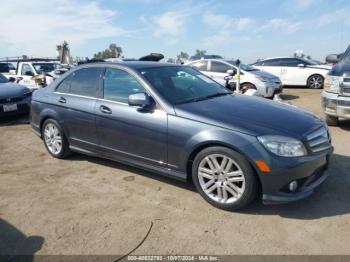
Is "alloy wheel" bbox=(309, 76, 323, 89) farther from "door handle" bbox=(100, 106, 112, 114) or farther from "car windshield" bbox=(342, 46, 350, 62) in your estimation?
"door handle" bbox=(100, 106, 112, 114)

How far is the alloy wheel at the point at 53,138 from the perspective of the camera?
5414 mm

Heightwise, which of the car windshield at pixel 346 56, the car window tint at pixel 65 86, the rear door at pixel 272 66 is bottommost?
the car window tint at pixel 65 86

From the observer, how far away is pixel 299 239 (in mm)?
3109

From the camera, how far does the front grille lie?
3.57 m

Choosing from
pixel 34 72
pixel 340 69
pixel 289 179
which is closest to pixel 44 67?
pixel 34 72

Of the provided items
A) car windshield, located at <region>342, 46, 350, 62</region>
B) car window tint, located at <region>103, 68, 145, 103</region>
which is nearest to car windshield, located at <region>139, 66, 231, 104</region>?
car window tint, located at <region>103, 68, 145, 103</region>

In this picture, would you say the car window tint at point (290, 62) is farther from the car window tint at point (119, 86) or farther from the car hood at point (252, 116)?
the car window tint at point (119, 86)

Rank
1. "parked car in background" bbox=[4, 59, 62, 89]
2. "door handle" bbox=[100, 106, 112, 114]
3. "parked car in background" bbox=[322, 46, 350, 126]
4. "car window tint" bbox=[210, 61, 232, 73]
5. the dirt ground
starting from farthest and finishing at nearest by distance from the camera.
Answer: "parked car in background" bbox=[4, 59, 62, 89], "car window tint" bbox=[210, 61, 232, 73], "parked car in background" bbox=[322, 46, 350, 126], "door handle" bbox=[100, 106, 112, 114], the dirt ground

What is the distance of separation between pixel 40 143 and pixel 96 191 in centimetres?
295

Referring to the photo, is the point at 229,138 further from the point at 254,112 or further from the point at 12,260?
the point at 12,260

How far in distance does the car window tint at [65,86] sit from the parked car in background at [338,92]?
486 cm

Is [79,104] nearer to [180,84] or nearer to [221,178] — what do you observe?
[180,84]

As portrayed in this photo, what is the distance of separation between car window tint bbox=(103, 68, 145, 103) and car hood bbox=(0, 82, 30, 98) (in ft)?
17.1

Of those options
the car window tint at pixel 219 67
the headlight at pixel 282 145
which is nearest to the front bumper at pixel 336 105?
the headlight at pixel 282 145
